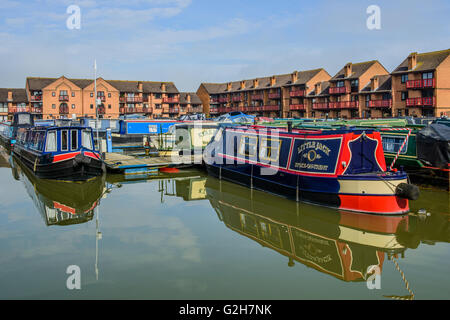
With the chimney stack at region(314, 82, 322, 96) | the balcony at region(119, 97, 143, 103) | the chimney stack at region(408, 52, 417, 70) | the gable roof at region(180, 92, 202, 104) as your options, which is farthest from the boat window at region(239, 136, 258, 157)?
the gable roof at region(180, 92, 202, 104)

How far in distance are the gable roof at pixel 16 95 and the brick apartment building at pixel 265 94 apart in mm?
32858

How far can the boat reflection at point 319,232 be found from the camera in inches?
356

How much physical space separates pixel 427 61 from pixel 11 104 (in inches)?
2495

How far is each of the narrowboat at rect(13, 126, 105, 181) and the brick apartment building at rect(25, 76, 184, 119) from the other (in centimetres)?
4395

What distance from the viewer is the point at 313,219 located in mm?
12016

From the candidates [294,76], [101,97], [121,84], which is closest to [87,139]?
[294,76]

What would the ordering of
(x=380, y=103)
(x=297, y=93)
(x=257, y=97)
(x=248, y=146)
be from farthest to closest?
1. (x=257, y=97)
2. (x=297, y=93)
3. (x=380, y=103)
4. (x=248, y=146)

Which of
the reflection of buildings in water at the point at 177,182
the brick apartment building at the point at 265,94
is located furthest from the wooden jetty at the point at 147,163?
the brick apartment building at the point at 265,94

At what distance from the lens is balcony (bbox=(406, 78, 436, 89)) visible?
4194 centimetres

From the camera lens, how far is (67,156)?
18.2 meters

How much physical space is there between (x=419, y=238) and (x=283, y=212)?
4090 millimetres

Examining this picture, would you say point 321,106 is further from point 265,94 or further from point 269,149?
point 269,149

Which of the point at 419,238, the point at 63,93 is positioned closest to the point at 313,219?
the point at 419,238
